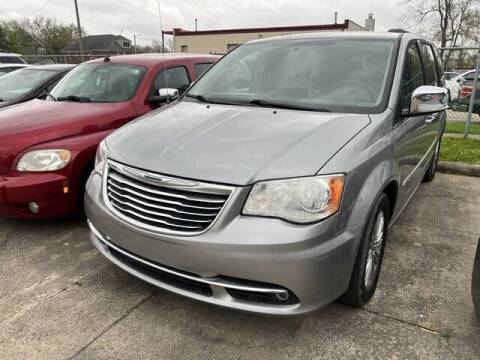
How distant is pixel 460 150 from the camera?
6559 millimetres

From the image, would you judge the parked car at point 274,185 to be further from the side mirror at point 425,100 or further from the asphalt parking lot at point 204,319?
the asphalt parking lot at point 204,319

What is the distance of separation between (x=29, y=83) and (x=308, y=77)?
4801 millimetres

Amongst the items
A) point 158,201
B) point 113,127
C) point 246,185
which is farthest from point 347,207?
point 113,127

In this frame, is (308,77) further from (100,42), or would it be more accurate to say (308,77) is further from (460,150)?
(100,42)

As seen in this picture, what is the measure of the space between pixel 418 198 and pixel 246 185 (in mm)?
3294

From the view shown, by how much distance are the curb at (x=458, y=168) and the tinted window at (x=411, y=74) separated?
2.53 m

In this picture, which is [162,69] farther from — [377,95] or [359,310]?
[359,310]

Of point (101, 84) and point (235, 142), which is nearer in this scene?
point (235, 142)

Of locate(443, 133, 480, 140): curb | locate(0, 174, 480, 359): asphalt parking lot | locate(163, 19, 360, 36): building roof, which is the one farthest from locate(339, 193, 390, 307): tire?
locate(163, 19, 360, 36): building roof

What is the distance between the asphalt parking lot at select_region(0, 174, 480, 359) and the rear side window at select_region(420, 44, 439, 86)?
5.36ft

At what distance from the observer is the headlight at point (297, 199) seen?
82.6 inches

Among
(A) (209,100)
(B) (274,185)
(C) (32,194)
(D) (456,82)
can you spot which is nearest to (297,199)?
(B) (274,185)

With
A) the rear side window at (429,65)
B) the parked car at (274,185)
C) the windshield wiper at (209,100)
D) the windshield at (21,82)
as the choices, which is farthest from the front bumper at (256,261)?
the windshield at (21,82)

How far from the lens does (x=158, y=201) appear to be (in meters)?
2.30
